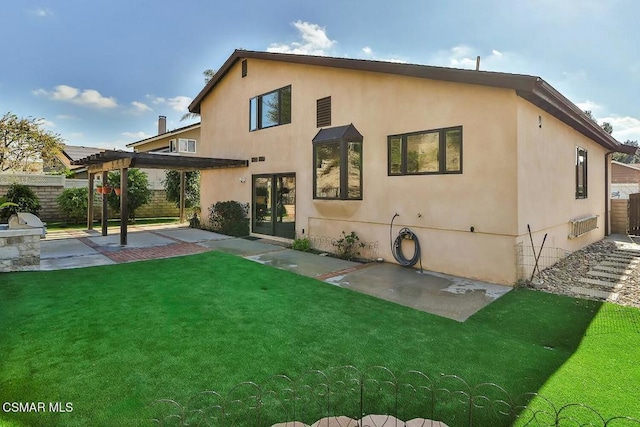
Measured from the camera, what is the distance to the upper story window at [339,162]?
31.7 feet

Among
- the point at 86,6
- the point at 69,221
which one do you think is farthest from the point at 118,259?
the point at 69,221

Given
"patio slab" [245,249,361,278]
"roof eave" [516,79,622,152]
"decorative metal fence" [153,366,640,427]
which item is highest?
"roof eave" [516,79,622,152]

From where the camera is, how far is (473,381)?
3424 millimetres

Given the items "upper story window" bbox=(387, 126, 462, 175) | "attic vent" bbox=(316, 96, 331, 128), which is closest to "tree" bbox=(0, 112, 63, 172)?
"attic vent" bbox=(316, 96, 331, 128)

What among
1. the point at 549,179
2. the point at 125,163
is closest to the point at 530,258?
the point at 549,179

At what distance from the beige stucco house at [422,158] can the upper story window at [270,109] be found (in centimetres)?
6

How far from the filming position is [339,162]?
9.85 m

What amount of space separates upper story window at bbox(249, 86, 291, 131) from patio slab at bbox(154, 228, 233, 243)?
4.66 m

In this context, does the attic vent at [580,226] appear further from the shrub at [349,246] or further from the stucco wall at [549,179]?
the shrub at [349,246]

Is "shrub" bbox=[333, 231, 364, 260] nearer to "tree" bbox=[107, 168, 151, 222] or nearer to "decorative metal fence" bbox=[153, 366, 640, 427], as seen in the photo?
"decorative metal fence" bbox=[153, 366, 640, 427]

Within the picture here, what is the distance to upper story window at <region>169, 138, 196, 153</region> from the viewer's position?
22.0m

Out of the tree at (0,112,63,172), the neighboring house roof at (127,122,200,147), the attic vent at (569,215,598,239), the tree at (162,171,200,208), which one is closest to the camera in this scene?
the attic vent at (569,215,598,239)

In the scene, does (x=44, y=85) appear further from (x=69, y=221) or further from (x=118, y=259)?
(x=118, y=259)

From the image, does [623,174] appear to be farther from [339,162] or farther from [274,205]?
[274,205]
